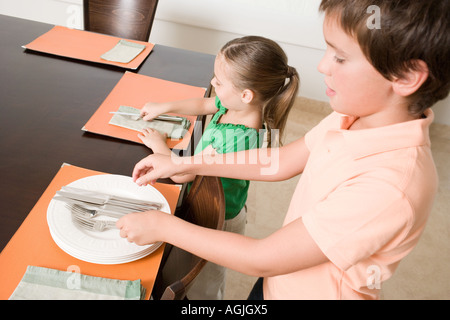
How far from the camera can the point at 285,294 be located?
793mm

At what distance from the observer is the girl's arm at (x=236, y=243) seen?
24.2 inches

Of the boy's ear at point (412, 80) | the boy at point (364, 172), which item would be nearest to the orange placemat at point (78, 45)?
the boy at point (364, 172)

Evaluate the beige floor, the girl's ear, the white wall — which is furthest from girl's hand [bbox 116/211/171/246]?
the white wall

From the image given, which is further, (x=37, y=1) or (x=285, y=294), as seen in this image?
(x=37, y=1)

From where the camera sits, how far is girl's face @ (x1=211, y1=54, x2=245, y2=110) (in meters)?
1.13

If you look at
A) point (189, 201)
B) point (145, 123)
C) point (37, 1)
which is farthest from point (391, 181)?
point (37, 1)

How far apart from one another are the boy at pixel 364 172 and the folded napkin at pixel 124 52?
0.85 meters

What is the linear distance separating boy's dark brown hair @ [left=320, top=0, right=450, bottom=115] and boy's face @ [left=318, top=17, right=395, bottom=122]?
14 millimetres

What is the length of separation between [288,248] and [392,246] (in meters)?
0.16

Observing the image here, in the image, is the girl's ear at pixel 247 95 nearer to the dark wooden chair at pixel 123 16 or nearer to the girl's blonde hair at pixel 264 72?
the girl's blonde hair at pixel 264 72

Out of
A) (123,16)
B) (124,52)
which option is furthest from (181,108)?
(123,16)

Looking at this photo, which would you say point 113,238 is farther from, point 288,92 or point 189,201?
point 288,92

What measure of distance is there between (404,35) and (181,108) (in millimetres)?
762

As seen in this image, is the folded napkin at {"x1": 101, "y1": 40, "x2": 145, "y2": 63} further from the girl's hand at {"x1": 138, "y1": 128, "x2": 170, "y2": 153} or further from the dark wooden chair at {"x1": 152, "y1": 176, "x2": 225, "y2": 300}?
the dark wooden chair at {"x1": 152, "y1": 176, "x2": 225, "y2": 300}
